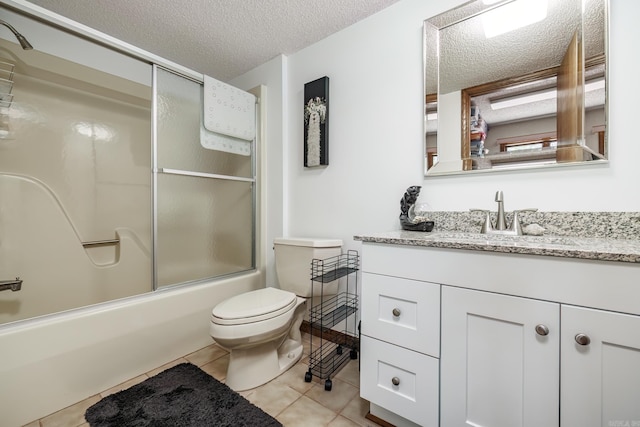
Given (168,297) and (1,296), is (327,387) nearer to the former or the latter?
(168,297)

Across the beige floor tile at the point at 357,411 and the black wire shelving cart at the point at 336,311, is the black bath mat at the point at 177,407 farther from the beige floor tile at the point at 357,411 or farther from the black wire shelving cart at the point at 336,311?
the black wire shelving cart at the point at 336,311

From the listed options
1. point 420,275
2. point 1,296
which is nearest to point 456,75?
point 420,275

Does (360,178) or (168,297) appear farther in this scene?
(360,178)

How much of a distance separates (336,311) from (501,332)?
1015 millimetres

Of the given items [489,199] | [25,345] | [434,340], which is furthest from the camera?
[489,199]

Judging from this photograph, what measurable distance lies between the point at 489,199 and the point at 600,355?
765 mm

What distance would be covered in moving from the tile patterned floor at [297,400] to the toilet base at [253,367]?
3 centimetres

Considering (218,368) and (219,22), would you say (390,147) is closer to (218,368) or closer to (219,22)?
(219,22)

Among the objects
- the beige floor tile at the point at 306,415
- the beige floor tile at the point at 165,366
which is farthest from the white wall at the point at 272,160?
the beige floor tile at the point at 306,415

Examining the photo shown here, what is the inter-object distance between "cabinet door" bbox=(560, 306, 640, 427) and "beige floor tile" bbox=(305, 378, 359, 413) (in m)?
0.87

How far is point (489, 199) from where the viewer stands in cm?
135

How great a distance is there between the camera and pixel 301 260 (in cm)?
176

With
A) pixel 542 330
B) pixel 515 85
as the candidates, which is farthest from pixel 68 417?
pixel 515 85

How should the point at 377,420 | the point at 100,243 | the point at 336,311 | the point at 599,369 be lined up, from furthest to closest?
the point at 100,243 → the point at 336,311 → the point at 377,420 → the point at 599,369
